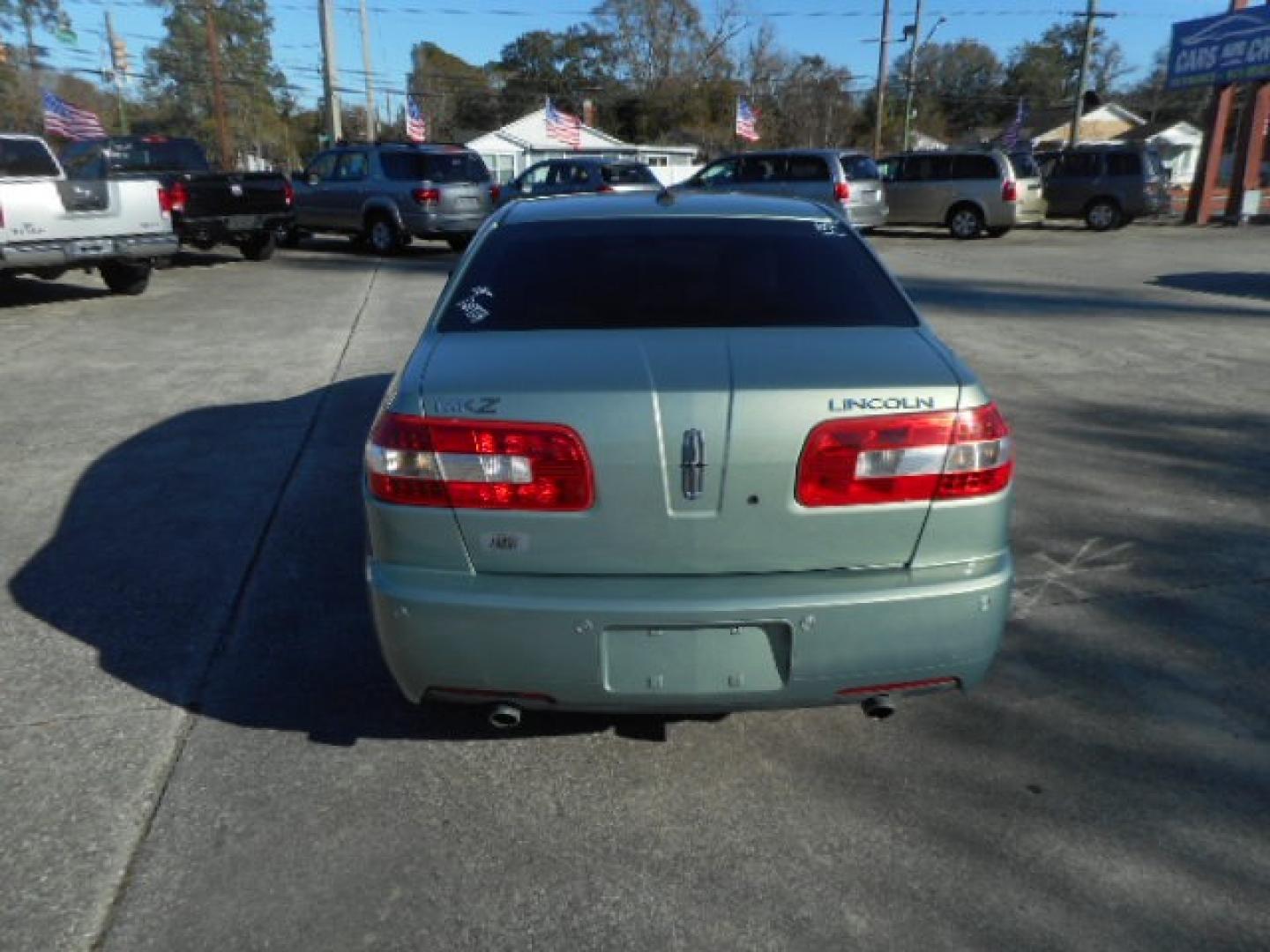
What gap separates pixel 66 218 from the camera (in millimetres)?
10375

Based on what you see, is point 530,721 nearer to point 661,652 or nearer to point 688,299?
point 661,652

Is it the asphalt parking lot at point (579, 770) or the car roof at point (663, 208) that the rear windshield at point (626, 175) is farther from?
the car roof at point (663, 208)

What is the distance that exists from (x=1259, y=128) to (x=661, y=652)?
26.0m

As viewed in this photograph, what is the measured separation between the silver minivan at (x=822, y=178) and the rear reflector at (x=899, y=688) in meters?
16.4

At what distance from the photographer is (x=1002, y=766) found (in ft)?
9.21

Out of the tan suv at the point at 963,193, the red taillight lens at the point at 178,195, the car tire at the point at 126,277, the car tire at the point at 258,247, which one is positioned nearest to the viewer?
the car tire at the point at 126,277

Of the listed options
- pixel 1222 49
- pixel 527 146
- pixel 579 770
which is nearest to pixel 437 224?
pixel 579 770

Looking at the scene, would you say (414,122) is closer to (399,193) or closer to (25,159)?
(399,193)

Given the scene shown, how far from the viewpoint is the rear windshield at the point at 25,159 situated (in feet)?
33.7

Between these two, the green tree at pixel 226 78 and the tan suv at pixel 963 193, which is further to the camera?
the green tree at pixel 226 78

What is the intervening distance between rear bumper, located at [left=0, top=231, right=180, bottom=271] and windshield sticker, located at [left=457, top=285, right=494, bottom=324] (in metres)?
9.03

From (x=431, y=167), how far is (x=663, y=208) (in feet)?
45.2

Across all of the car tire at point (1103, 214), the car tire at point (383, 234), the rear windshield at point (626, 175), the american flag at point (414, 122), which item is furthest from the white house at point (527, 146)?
the car tire at point (383, 234)

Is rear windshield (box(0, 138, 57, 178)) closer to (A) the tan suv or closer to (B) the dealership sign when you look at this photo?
(A) the tan suv
